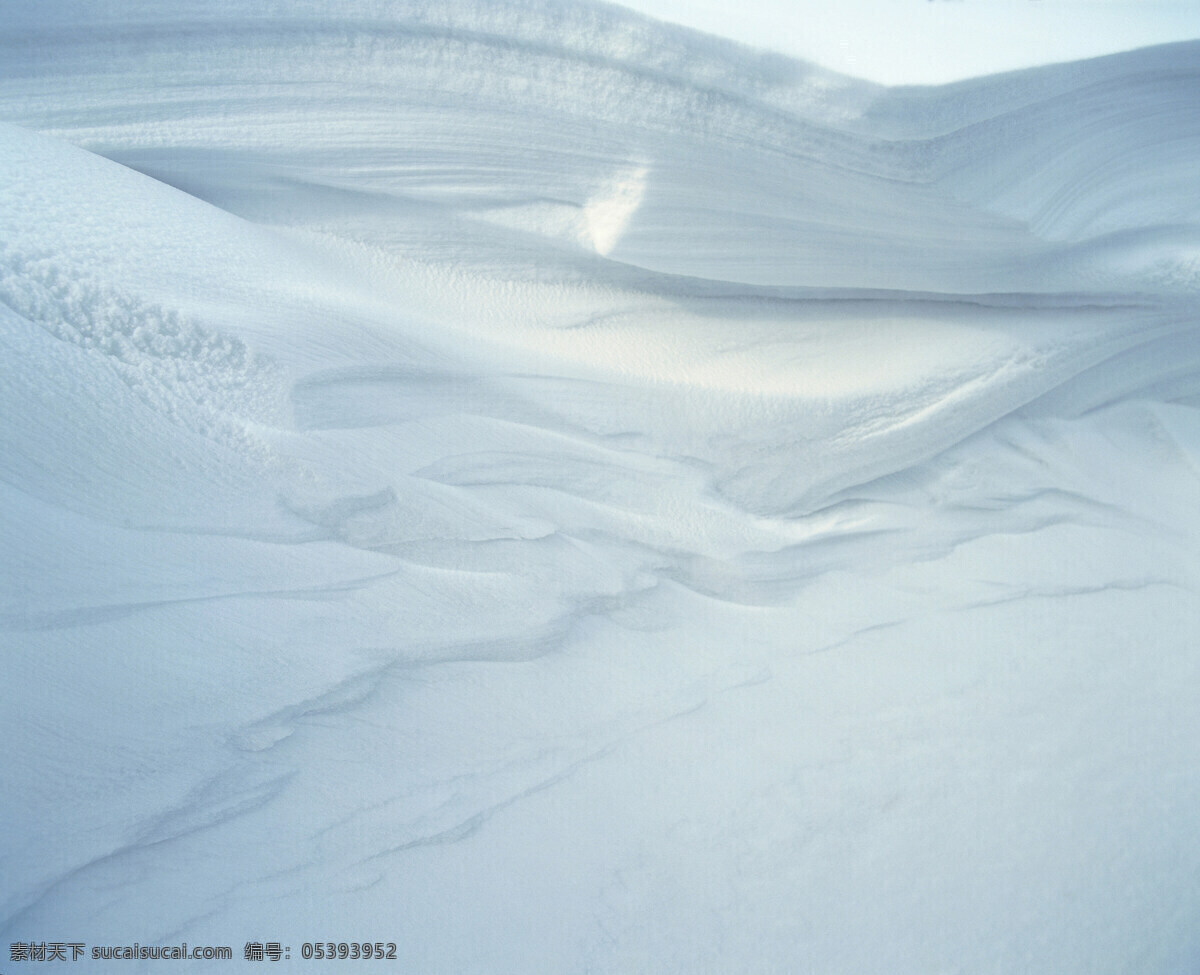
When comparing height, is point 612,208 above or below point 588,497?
above

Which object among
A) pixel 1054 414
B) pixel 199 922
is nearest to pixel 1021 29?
pixel 1054 414

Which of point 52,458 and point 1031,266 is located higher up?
point 1031,266

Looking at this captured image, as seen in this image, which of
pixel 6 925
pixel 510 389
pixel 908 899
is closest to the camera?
pixel 6 925

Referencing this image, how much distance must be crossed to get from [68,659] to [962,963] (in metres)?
0.73

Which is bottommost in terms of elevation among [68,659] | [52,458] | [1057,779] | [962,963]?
[962,963]

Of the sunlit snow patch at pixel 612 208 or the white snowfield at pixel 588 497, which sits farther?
the sunlit snow patch at pixel 612 208

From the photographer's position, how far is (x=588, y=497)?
34.7 inches

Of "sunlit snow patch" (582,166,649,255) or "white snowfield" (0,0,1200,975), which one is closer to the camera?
"white snowfield" (0,0,1200,975)

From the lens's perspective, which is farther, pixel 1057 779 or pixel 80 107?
pixel 80 107

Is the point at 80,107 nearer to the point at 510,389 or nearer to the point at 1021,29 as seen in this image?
the point at 510,389

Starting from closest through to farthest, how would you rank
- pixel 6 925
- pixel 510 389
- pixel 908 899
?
pixel 6 925 → pixel 908 899 → pixel 510 389

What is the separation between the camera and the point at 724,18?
930 millimetres

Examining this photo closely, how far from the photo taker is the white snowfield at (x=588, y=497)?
681 mm

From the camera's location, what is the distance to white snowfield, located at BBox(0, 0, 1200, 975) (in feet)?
2.23
